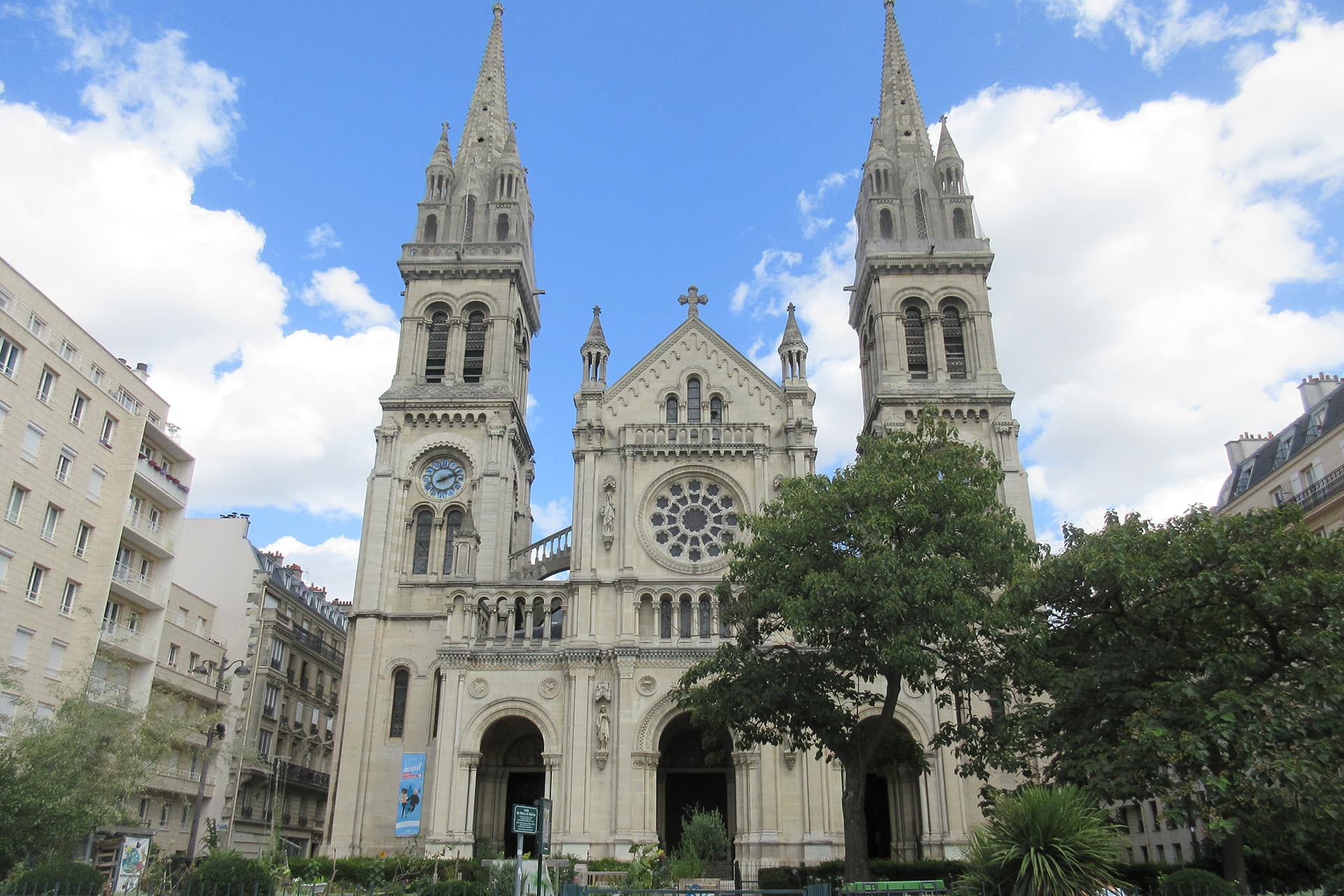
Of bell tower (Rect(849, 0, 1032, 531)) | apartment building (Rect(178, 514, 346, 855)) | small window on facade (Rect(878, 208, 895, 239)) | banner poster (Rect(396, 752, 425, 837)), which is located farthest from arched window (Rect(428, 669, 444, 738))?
small window on facade (Rect(878, 208, 895, 239))

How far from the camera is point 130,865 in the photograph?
73.0 ft

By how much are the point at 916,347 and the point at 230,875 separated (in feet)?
120

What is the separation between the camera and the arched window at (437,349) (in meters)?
46.7

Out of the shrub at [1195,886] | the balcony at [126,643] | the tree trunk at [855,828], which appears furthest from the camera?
the balcony at [126,643]

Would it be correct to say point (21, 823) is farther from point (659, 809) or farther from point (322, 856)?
point (659, 809)

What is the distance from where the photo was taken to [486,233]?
161 feet

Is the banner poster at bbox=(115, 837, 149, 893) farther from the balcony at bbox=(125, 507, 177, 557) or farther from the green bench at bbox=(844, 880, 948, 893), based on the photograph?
the balcony at bbox=(125, 507, 177, 557)

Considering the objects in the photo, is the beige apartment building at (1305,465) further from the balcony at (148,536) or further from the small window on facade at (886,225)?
the balcony at (148,536)

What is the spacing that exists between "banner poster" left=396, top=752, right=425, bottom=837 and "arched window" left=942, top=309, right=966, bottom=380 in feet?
88.1

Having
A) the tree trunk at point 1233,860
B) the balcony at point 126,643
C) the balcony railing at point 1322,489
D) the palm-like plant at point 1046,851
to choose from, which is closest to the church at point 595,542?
the balcony at point 126,643

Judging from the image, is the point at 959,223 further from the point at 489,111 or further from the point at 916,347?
the point at 489,111

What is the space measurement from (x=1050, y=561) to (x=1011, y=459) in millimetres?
21696

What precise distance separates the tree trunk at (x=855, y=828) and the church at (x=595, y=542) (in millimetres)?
11391

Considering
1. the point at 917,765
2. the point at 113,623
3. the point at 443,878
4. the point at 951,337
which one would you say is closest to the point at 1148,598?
the point at 917,765
